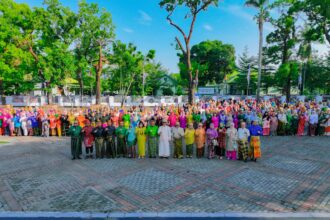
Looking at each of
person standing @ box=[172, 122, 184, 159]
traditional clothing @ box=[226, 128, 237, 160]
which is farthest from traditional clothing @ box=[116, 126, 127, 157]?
traditional clothing @ box=[226, 128, 237, 160]

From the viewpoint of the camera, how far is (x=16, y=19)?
2633cm

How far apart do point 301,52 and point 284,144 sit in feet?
99.6

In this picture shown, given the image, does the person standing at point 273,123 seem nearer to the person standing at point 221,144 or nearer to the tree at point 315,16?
the person standing at point 221,144

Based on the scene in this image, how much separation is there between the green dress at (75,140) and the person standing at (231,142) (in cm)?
583

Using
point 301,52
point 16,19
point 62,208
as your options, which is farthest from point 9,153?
point 301,52

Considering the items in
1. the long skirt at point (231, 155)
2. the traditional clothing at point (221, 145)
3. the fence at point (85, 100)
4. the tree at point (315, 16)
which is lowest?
the long skirt at point (231, 155)

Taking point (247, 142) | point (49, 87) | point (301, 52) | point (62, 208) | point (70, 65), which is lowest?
point (62, 208)

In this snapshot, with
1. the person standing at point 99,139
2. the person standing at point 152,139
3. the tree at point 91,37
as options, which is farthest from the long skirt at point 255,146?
the tree at point 91,37

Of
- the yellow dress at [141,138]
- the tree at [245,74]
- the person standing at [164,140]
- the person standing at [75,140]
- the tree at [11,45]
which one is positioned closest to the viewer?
the person standing at [75,140]

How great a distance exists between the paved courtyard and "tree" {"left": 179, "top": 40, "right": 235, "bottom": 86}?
4672 centimetres

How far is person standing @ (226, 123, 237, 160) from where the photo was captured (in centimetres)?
913

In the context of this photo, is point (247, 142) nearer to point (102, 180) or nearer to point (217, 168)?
point (217, 168)

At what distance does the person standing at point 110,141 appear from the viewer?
9.53 meters

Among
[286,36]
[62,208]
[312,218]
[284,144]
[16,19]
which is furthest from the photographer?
[286,36]
